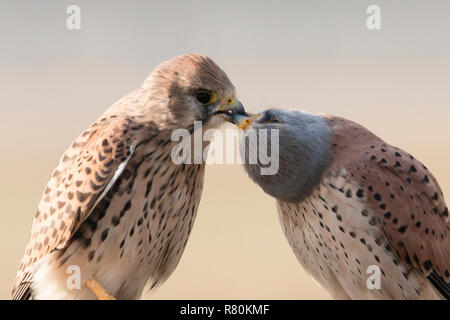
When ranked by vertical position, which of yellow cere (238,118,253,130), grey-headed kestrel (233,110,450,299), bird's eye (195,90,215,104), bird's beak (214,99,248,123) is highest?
bird's eye (195,90,215,104)

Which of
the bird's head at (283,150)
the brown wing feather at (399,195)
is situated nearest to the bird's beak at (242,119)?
the bird's head at (283,150)

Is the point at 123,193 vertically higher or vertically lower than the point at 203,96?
lower

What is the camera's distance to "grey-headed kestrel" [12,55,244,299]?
9.90ft

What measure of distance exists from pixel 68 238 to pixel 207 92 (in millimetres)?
1014

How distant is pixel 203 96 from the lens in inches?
121

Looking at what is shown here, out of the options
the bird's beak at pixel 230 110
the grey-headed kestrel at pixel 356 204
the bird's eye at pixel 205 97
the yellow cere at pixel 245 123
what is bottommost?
the grey-headed kestrel at pixel 356 204

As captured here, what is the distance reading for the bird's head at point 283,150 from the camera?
291 centimetres

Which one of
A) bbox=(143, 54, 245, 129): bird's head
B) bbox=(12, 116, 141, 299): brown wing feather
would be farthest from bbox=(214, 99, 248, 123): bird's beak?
bbox=(12, 116, 141, 299): brown wing feather

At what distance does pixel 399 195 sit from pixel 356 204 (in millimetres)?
268

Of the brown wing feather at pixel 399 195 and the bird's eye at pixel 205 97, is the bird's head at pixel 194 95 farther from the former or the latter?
the brown wing feather at pixel 399 195

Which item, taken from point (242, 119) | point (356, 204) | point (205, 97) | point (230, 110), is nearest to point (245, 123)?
point (242, 119)

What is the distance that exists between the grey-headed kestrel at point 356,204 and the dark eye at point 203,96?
192 mm

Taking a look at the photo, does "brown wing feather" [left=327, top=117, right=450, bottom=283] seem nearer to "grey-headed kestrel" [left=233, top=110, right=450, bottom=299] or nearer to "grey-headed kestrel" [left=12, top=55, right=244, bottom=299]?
"grey-headed kestrel" [left=233, top=110, right=450, bottom=299]

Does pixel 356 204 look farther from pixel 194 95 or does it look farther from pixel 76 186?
pixel 76 186
